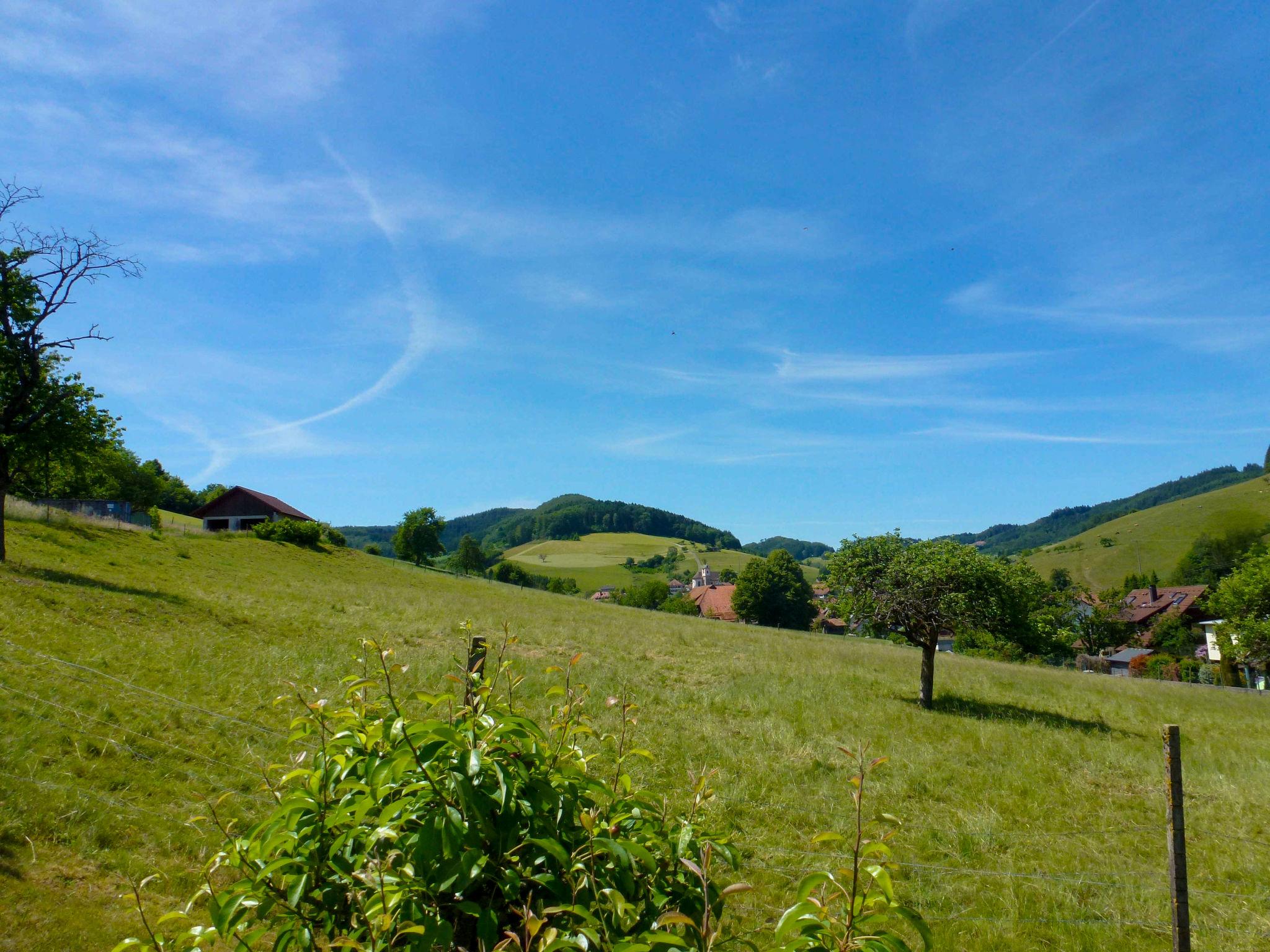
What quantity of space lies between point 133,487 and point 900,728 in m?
76.6

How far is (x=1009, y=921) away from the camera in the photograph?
21.3 feet

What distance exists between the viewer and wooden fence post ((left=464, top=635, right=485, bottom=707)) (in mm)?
2781

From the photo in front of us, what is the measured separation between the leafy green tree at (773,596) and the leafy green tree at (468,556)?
3022 centimetres

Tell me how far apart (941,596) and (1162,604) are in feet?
273

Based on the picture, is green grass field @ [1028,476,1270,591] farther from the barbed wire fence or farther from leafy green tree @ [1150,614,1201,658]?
the barbed wire fence

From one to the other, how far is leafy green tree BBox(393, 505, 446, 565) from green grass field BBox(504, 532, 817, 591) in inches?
2474

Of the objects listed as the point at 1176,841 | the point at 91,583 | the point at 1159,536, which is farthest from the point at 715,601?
the point at 1159,536

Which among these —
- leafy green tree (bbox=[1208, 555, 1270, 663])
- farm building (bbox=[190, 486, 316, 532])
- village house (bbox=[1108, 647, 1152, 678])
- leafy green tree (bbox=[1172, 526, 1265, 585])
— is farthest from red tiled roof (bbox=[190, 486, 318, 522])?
leafy green tree (bbox=[1172, 526, 1265, 585])

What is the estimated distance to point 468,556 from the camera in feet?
255

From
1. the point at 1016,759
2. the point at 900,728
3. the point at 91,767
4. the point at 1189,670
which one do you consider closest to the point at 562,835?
the point at 91,767

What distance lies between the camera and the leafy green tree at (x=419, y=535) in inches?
2574

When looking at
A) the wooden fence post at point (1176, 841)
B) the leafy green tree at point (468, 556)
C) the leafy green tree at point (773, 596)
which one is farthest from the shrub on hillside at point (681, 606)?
the wooden fence post at point (1176, 841)

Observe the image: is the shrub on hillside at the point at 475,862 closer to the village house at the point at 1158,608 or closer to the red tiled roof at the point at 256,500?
the red tiled roof at the point at 256,500

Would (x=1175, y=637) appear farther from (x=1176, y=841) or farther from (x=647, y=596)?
(x=1176, y=841)
